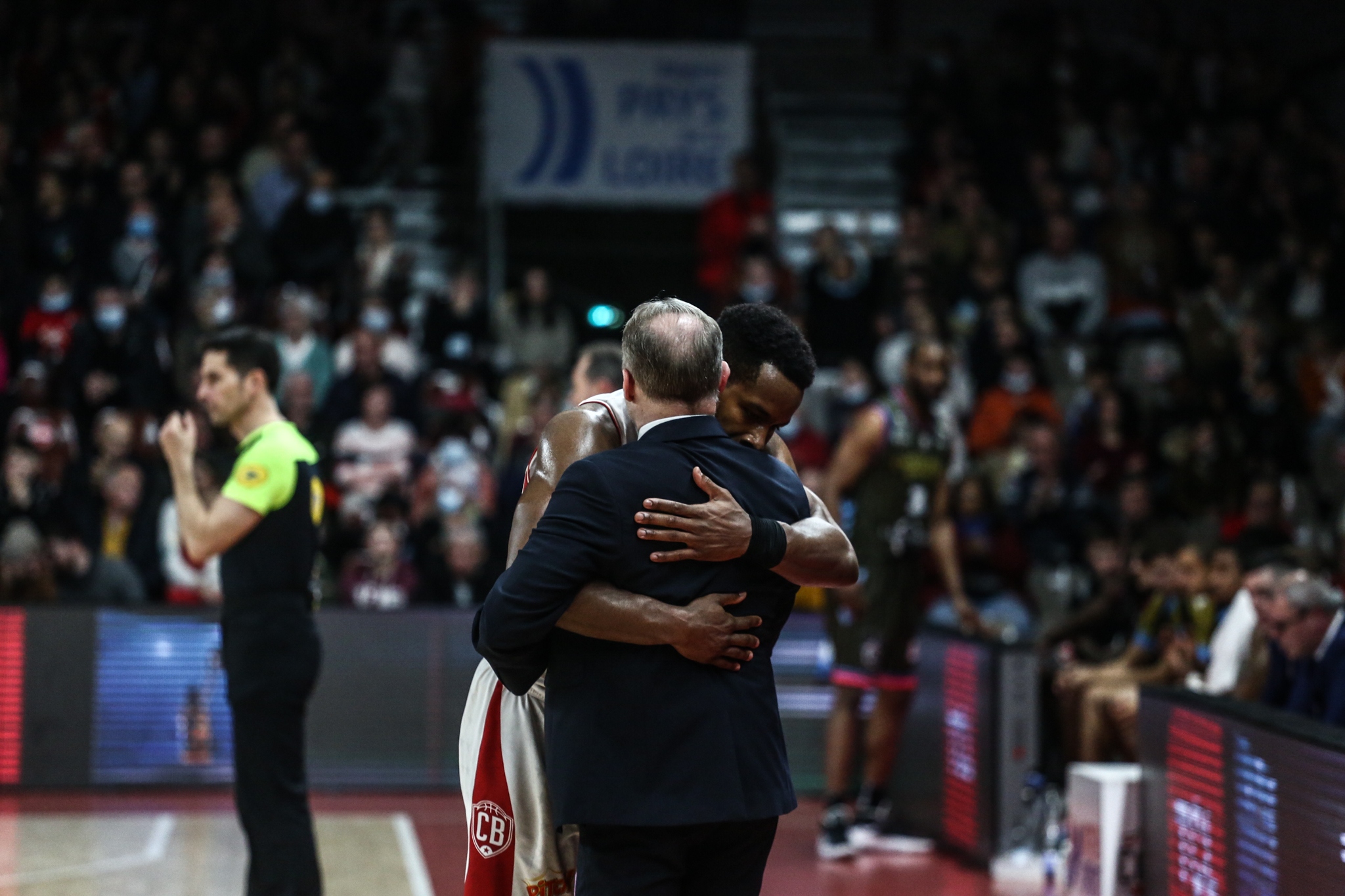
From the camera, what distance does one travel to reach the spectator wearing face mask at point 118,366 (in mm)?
11797

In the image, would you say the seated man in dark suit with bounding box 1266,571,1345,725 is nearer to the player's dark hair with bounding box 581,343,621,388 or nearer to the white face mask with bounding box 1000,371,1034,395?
the player's dark hair with bounding box 581,343,621,388

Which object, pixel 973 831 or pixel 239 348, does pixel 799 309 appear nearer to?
pixel 973 831

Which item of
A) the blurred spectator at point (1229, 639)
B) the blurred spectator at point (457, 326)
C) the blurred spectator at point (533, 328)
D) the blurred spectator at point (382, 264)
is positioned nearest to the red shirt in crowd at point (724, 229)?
the blurred spectator at point (533, 328)

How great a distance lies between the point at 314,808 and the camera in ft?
29.6

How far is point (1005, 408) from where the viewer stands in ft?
39.8

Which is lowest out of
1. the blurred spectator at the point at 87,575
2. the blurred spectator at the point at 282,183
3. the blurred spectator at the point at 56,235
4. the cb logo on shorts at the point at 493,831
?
the blurred spectator at the point at 87,575

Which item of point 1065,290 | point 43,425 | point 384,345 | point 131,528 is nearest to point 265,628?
point 131,528

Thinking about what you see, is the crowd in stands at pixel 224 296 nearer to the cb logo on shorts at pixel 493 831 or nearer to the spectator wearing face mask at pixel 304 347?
the spectator wearing face mask at pixel 304 347

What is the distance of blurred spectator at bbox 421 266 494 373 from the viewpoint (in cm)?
1278

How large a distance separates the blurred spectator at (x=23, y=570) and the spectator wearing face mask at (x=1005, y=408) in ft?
20.0

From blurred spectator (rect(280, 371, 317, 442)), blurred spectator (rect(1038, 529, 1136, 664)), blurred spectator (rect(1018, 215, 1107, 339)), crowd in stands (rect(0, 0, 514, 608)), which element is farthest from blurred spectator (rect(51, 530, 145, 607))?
blurred spectator (rect(1018, 215, 1107, 339))

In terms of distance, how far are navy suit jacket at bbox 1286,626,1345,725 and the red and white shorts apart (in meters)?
2.90

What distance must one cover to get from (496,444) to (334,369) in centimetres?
127

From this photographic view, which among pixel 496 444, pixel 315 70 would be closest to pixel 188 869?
pixel 496 444
